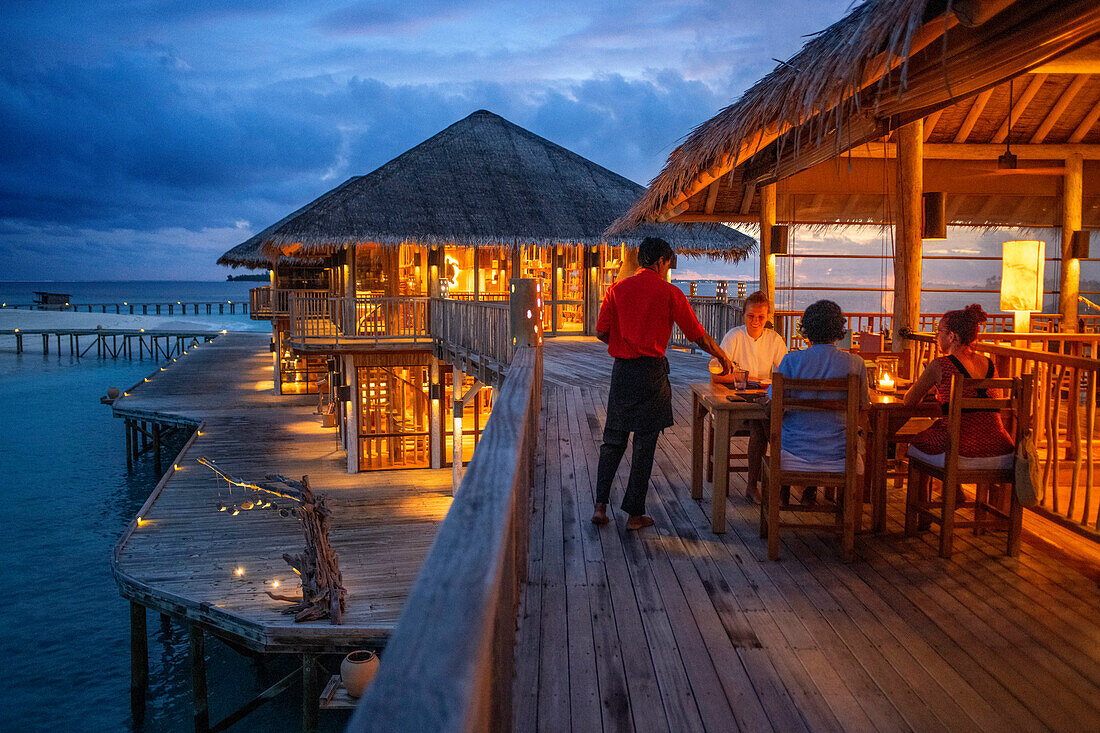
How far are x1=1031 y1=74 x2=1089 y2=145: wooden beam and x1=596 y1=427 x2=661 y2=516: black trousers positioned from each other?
254 inches

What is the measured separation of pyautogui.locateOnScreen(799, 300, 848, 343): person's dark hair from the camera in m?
3.91

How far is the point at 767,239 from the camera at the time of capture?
9.97 metres

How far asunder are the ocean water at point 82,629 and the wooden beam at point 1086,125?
1144 centimetres

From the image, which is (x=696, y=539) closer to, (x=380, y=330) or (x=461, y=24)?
(x=380, y=330)

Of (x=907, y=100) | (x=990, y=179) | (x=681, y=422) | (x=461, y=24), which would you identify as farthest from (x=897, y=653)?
(x=461, y=24)

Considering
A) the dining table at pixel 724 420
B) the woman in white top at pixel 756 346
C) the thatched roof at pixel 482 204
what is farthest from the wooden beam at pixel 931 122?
the thatched roof at pixel 482 204

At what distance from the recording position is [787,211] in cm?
1189

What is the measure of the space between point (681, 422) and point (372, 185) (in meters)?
13.1

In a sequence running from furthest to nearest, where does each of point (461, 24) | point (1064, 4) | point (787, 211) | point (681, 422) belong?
point (461, 24) < point (787, 211) < point (681, 422) < point (1064, 4)

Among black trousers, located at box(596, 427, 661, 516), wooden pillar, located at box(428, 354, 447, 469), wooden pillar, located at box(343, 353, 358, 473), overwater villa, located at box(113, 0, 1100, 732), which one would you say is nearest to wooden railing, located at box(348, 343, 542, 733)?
overwater villa, located at box(113, 0, 1100, 732)

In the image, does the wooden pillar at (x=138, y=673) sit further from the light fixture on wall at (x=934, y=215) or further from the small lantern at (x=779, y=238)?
the light fixture on wall at (x=934, y=215)

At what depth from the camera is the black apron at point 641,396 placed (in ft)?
13.4

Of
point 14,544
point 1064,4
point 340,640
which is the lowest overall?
point 14,544

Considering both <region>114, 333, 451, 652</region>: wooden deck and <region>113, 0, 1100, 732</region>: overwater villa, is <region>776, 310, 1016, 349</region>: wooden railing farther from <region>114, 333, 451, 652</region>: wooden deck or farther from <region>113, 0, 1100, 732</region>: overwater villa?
<region>114, 333, 451, 652</region>: wooden deck
